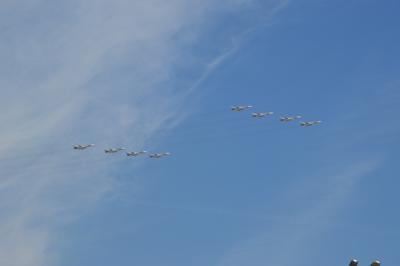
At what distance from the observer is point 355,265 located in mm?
81625

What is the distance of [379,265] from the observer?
8156cm

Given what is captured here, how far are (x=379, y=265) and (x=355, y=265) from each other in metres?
2.29
